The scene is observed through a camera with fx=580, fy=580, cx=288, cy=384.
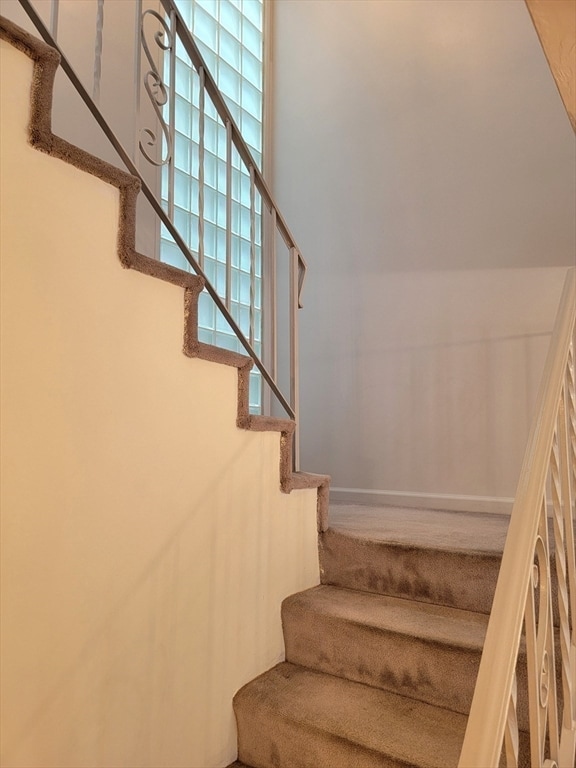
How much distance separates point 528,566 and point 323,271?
3.06 metres

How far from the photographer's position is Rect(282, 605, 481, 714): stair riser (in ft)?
5.70

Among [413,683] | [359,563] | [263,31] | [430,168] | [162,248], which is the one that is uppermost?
[263,31]

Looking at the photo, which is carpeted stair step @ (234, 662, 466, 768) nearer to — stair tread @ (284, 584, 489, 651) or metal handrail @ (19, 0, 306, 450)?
stair tread @ (284, 584, 489, 651)

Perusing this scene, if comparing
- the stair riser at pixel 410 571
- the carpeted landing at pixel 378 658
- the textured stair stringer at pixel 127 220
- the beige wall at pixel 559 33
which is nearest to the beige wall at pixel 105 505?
the textured stair stringer at pixel 127 220

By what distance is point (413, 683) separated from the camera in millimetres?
1820

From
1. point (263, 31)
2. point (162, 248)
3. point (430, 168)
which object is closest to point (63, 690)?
point (162, 248)

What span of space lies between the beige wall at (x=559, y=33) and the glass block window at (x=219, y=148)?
169cm

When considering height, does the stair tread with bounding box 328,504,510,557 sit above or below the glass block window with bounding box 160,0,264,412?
below

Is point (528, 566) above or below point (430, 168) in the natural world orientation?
below

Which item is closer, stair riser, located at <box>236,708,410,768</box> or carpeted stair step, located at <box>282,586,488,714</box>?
stair riser, located at <box>236,708,410,768</box>

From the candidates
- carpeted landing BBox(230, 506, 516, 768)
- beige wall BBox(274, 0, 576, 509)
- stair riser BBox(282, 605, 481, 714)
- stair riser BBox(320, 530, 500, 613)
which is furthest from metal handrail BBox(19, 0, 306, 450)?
beige wall BBox(274, 0, 576, 509)

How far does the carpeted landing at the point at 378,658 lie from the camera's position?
164 cm

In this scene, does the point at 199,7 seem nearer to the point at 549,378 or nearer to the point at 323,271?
the point at 323,271

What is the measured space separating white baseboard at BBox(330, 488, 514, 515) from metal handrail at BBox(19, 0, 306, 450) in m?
1.32
